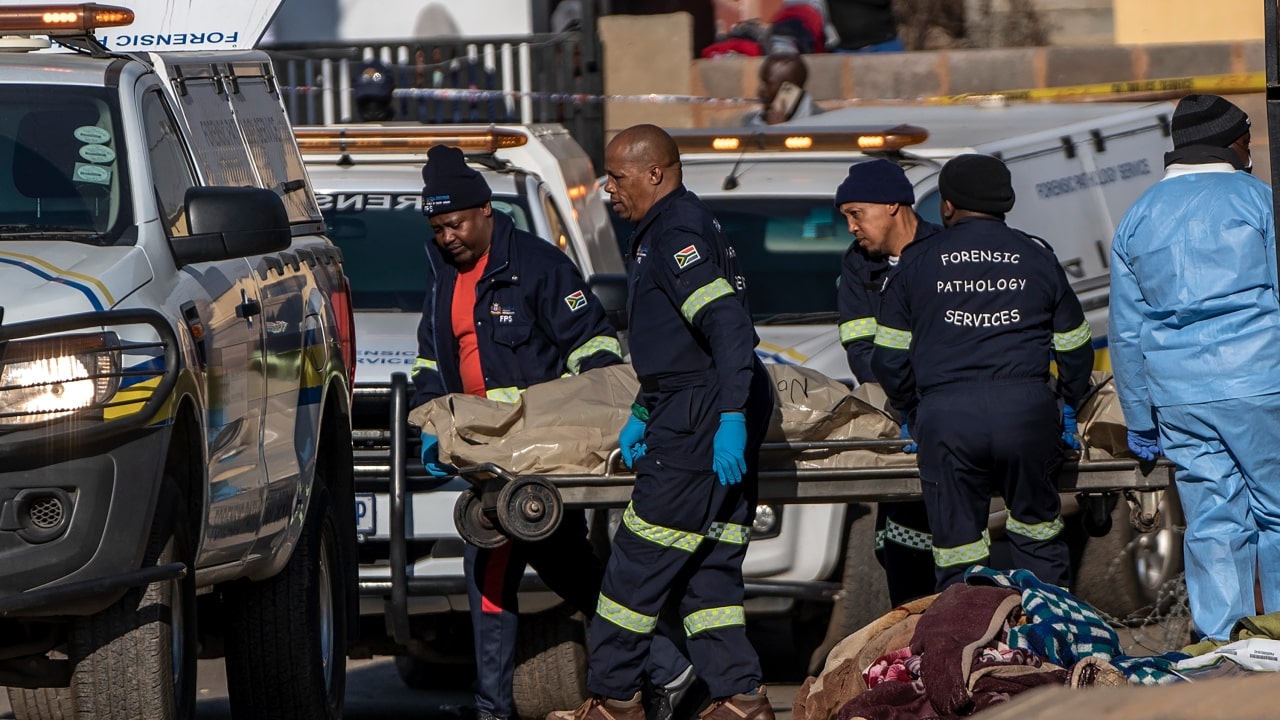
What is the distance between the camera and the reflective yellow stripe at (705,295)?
6.40m

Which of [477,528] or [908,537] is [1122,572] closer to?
[908,537]

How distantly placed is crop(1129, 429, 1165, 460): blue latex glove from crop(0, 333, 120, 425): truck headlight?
353 cm

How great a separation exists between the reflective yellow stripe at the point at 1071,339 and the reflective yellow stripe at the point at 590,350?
151 cm

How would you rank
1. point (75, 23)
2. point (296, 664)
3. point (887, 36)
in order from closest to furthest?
point (75, 23)
point (296, 664)
point (887, 36)

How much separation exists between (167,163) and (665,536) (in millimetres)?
1910

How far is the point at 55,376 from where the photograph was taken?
15.9 feet

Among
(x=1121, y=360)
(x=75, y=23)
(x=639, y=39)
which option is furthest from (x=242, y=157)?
(x=639, y=39)

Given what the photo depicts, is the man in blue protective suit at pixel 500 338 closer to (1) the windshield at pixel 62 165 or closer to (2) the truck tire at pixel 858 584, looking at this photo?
(2) the truck tire at pixel 858 584

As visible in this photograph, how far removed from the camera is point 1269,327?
22.4 ft

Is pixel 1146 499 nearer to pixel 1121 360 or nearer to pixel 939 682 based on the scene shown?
pixel 1121 360

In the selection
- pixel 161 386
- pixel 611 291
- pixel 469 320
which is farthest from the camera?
pixel 611 291

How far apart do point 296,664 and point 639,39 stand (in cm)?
987

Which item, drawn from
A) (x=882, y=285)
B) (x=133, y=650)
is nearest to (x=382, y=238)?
(x=882, y=285)

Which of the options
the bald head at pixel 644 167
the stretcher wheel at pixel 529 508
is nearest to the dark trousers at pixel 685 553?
the stretcher wheel at pixel 529 508
